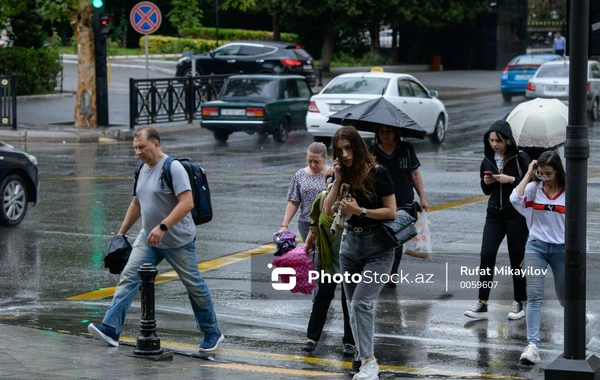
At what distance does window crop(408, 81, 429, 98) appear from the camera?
24203mm

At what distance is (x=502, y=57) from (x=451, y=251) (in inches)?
1881

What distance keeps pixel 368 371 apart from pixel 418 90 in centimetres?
1782

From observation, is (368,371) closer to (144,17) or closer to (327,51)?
(144,17)

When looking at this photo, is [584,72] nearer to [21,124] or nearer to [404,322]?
[404,322]

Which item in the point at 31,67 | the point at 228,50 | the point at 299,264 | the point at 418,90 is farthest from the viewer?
the point at 228,50

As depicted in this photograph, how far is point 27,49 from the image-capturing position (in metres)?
34.3

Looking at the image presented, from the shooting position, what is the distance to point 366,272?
7105mm

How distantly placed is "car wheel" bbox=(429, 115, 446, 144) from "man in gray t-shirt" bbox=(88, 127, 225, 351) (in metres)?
17.0

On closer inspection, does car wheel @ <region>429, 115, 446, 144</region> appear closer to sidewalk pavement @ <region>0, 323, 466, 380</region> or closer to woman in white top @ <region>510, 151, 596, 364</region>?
woman in white top @ <region>510, 151, 596, 364</region>

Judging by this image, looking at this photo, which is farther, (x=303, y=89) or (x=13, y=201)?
(x=303, y=89)

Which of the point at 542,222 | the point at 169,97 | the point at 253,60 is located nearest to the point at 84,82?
the point at 169,97

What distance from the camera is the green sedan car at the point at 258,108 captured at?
2438 centimetres

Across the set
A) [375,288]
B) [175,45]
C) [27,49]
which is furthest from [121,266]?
[175,45]

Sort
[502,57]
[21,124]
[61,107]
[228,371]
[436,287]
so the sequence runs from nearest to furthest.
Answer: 1. [228,371]
2. [436,287]
3. [21,124]
4. [61,107]
5. [502,57]
